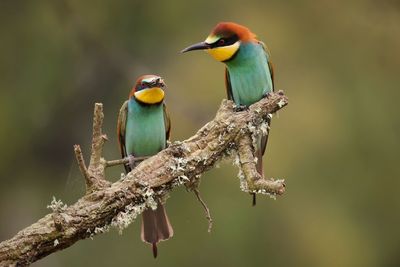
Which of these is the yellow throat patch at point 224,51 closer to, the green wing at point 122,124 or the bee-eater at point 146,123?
the bee-eater at point 146,123

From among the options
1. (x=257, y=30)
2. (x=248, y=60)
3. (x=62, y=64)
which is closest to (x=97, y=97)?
(x=62, y=64)

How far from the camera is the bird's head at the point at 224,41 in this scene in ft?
12.1

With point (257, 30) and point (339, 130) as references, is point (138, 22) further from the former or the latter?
point (339, 130)

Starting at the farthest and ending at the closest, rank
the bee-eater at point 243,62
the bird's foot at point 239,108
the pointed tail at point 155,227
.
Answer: the bee-eater at point 243,62 → the pointed tail at point 155,227 → the bird's foot at point 239,108

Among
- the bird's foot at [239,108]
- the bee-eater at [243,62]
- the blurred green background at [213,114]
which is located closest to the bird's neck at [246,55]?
the bee-eater at [243,62]

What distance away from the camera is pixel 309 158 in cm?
716

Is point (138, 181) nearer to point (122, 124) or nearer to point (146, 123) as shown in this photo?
point (146, 123)

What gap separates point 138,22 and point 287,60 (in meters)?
1.50

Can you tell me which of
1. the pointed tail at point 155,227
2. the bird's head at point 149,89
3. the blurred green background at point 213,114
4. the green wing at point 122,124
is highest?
the bird's head at point 149,89

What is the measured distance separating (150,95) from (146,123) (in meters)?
0.14

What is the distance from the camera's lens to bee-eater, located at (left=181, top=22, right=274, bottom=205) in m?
3.71

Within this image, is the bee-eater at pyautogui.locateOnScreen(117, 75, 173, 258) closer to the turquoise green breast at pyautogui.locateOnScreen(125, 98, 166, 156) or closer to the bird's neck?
the turquoise green breast at pyautogui.locateOnScreen(125, 98, 166, 156)

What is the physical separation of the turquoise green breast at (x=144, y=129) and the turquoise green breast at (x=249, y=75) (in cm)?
34

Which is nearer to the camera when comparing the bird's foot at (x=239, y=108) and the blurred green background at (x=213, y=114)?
the bird's foot at (x=239, y=108)
